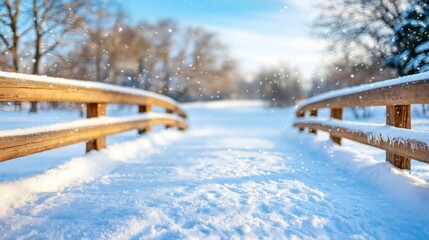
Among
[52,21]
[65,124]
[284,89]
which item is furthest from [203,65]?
[65,124]

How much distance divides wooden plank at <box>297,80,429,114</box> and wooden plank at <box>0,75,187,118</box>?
3.29 meters

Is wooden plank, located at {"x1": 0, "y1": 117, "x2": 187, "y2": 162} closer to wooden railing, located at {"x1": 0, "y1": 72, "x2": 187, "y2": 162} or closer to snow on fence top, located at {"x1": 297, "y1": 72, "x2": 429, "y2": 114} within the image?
wooden railing, located at {"x1": 0, "y1": 72, "x2": 187, "y2": 162}

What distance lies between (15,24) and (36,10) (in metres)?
1.99

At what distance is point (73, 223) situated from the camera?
2.25 meters

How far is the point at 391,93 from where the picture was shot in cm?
310

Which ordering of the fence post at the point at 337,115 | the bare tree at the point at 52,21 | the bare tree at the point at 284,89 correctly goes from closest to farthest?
the fence post at the point at 337,115, the bare tree at the point at 52,21, the bare tree at the point at 284,89

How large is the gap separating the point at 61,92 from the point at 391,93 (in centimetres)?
338

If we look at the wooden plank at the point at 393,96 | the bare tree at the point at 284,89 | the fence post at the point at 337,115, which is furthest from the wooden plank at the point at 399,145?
the bare tree at the point at 284,89

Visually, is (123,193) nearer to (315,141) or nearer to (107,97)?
(107,97)

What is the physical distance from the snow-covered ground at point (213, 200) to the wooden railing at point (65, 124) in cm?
30

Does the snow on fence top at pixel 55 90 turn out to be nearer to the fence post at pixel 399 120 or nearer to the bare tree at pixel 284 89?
the fence post at pixel 399 120

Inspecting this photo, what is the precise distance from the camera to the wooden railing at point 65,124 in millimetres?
2668

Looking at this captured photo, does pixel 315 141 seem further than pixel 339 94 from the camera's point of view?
Yes

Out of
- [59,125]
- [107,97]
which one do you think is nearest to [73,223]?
[59,125]
